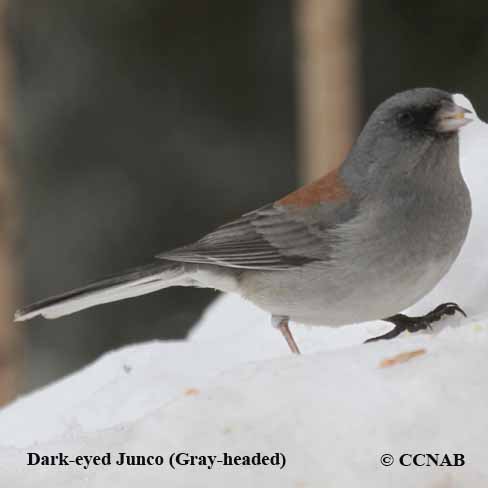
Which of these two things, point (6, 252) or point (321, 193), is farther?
point (6, 252)

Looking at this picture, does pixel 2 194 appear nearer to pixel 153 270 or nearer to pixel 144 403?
pixel 153 270

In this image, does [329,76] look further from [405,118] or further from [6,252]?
[405,118]

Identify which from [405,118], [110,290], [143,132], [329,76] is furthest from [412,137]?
[143,132]

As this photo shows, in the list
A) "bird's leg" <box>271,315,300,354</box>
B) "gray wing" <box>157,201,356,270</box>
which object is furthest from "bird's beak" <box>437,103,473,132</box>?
"bird's leg" <box>271,315,300,354</box>

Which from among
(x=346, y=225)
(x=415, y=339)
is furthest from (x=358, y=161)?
(x=415, y=339)

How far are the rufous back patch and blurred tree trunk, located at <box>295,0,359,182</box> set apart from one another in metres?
2.02

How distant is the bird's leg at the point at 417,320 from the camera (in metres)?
2.11

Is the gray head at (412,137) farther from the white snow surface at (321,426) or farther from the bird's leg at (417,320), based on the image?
the white snow surface at (321,426)

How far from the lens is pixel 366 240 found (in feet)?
7.02

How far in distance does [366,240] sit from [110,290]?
1.98 ft

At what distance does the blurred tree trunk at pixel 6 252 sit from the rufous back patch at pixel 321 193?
2.12 metres

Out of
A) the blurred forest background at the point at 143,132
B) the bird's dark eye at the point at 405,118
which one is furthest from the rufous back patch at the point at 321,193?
the blurred forest background at the point at 143,132

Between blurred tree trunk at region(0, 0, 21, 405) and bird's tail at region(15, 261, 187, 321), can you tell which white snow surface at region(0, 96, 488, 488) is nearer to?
bird's tail at region(15, 261, 187, 321)
